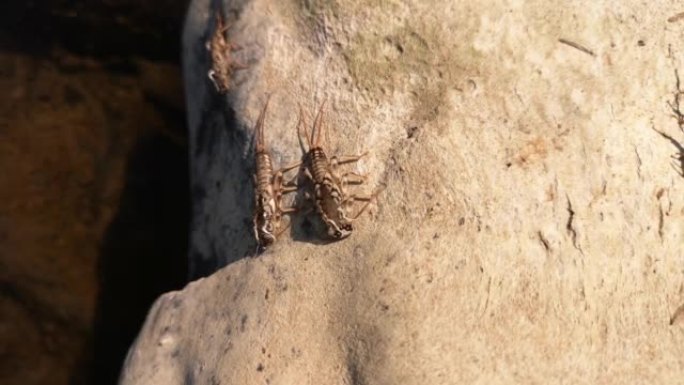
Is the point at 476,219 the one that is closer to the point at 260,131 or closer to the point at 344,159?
the point at 344,159

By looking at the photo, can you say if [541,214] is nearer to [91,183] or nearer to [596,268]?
[596,268]

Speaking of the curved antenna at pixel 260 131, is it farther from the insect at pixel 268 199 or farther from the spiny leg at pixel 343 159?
the spiny leg at pixel 343 159

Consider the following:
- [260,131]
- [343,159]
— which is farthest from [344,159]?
[260,131]

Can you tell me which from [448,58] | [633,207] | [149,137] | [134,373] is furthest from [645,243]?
[149,137]

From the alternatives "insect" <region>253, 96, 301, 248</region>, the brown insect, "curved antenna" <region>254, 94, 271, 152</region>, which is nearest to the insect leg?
"insect" <region>253, 96, 301, 248</region>

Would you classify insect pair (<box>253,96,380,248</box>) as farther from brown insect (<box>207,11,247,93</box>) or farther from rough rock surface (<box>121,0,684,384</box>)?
brown insect (<box>207,11,247,93</box>)

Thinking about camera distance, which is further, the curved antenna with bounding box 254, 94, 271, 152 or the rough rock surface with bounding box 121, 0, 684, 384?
the curved antenna with bounding box 254, 94, 271, 152
